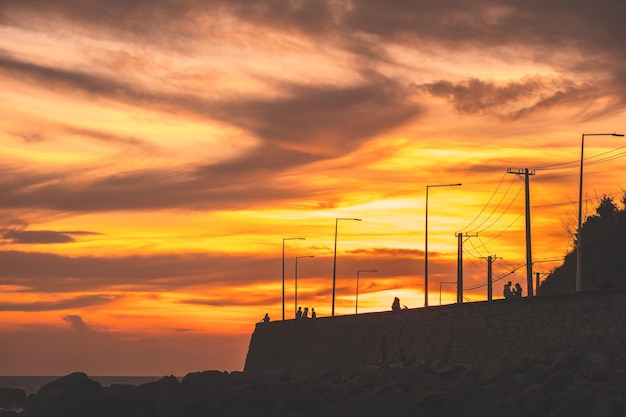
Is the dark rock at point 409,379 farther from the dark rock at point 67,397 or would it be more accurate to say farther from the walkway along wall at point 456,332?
the dark rock at point 67,397

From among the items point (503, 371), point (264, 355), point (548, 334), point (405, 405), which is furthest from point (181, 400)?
point (264, 355)

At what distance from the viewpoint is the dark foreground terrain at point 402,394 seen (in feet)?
98.6

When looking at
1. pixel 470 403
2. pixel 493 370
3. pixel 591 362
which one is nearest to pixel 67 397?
pixel 493 370

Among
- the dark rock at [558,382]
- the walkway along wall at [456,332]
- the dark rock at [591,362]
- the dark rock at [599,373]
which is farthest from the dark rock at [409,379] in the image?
the dark rock at [599,373]

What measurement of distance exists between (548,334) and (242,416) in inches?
584

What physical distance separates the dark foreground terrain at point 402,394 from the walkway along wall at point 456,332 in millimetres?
2761

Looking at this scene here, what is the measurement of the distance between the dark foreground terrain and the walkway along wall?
276 cm

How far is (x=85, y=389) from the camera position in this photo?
37.3m

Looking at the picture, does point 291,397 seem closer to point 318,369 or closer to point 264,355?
point 318,369

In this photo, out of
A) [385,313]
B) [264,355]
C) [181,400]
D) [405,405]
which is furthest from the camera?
[264,355]

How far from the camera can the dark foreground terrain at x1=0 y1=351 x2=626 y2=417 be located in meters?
30.0

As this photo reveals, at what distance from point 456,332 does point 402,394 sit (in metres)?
15.3

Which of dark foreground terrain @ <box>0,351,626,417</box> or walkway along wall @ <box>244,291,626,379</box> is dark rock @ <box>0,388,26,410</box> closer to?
dark foreground terrain @ <box>0,351,626,417</box>

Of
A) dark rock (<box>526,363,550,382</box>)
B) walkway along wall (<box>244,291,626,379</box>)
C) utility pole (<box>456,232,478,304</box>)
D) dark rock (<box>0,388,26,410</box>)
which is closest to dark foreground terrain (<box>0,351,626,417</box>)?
dark rock (<box>526,363,550,382</box>)
